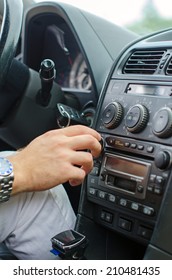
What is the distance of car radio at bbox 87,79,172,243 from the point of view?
87 centimetres

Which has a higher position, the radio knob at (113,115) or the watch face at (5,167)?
the radio knob at (113,115)

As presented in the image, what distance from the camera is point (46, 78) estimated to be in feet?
4.00

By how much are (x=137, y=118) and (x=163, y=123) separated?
0.24ft

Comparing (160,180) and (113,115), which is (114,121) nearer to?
(113,115)

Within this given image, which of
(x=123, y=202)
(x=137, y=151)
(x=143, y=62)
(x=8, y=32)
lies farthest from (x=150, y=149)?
(x=8, y=32)

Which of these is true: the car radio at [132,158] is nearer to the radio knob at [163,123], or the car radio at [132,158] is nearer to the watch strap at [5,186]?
the radio knob at [163,123]

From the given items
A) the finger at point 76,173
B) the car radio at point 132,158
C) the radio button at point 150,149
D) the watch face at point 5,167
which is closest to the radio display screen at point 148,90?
the car radio at point 132,158

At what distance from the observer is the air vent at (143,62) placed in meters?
1.02

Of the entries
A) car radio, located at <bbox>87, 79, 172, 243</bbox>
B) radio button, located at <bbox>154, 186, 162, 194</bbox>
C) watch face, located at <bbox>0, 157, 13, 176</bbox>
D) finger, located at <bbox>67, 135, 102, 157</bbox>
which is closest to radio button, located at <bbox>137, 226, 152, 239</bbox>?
car radio, located at <bbox>87, 79, 172, 243</bbox>

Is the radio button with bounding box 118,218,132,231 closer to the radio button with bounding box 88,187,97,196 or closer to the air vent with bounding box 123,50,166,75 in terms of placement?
the radio button with bounding box 88,187,97,196

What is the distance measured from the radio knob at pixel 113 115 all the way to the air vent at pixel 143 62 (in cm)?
11

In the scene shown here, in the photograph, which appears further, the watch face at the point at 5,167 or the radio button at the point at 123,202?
the radio button at the point at 123,202
